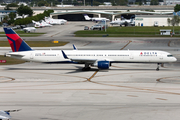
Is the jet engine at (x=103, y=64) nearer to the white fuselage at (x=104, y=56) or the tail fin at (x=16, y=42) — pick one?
the white fuselage at (x=104, y=56)

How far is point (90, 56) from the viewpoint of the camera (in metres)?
54.5

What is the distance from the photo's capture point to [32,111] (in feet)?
99.3

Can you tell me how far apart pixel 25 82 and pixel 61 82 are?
564 cm

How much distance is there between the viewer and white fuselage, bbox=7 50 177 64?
177 ft

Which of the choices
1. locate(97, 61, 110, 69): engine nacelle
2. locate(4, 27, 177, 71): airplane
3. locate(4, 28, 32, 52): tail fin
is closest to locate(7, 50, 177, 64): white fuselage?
locate(4, 27, 177, 71): airplane

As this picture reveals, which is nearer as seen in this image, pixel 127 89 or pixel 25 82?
pixel 127 89

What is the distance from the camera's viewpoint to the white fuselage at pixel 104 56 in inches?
2120

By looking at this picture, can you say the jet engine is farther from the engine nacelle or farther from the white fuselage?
the white fuselage

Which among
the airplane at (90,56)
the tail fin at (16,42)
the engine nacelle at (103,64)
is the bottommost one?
the engine nacelle at (103,64)

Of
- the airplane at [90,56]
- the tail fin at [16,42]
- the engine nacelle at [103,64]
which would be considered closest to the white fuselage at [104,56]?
the airplane at [90,56]

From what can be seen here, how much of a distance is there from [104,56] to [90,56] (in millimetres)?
2670

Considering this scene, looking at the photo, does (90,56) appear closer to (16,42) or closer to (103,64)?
(103,64)

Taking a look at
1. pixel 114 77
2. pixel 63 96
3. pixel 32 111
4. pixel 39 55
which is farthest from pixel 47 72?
pixel 32 111

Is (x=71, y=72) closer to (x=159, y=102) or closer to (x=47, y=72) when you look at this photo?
(x=47, y=72)
